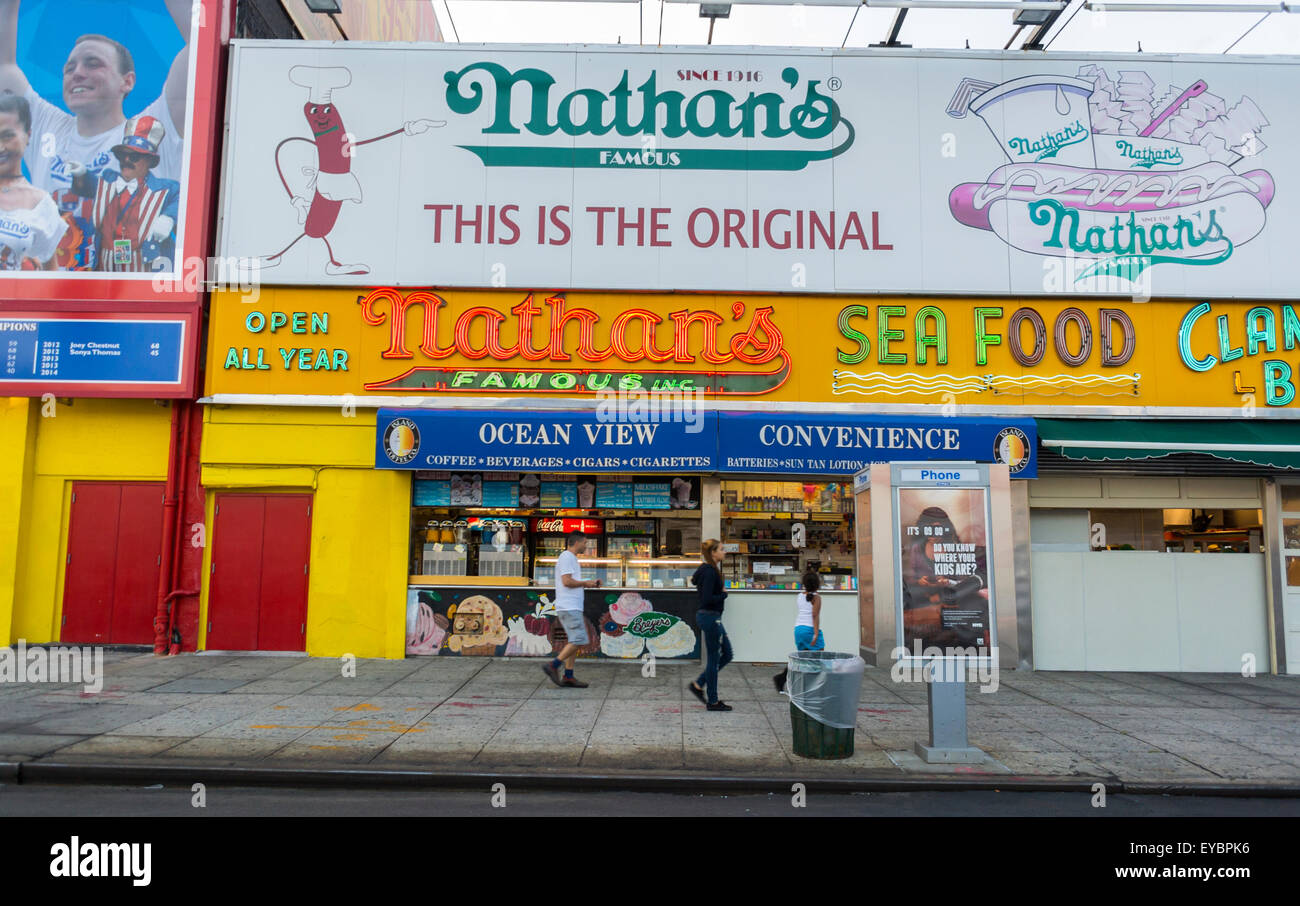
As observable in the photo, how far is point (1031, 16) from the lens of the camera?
44.0 ft

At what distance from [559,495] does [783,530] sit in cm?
339

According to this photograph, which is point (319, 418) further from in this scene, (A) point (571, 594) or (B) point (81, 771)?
(B) point (81, 771)

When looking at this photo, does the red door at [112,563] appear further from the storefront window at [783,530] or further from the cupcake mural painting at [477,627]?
the storefront window at [783,530]

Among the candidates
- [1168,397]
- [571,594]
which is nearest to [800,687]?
[571,594]

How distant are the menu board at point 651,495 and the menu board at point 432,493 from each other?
2776 millimetres

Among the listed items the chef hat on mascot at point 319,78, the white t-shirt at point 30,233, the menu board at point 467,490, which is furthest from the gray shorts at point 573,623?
the white t-shirt at point 30,233

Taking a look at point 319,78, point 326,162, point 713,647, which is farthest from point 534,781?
point 319,78

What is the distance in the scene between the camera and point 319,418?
41.5ft

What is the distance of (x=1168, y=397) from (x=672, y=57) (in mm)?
9021

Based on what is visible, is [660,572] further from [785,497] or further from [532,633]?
[785,497]

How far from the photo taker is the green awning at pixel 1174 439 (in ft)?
39.2

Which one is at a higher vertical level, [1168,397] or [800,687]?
[1168,397]

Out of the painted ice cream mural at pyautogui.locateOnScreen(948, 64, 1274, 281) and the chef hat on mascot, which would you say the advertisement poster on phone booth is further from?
the chef hat on mascot

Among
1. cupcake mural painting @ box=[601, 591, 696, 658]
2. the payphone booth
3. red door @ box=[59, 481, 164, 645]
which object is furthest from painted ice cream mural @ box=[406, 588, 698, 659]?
the payphone booth
